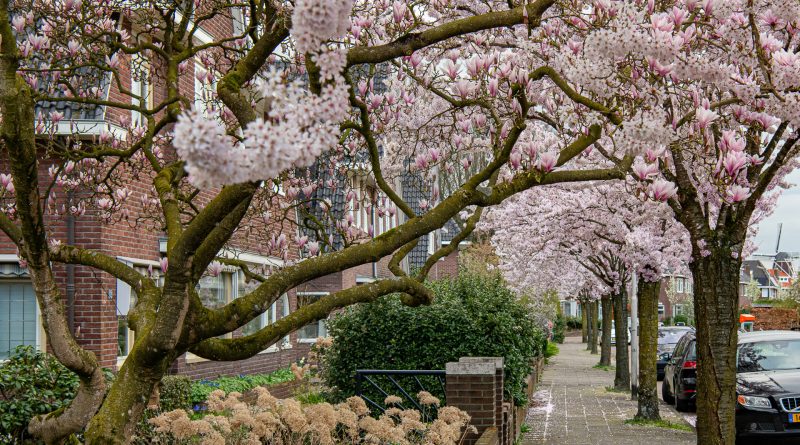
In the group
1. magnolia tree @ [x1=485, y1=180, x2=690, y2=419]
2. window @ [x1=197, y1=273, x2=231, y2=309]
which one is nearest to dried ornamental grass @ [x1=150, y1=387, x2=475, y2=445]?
magnolia tree @ [x1=485, y1=180, x2=690, y2=419]

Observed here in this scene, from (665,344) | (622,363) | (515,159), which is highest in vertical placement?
(515,159)

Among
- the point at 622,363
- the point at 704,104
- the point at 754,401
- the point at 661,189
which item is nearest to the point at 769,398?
the point at 754,401

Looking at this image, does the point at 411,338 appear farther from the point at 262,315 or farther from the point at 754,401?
the point at 262,315

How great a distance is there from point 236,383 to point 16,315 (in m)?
4.26

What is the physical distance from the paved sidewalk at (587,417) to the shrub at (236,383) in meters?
4.83

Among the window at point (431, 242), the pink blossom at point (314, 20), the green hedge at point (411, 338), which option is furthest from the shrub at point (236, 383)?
the window at point (431, 242)

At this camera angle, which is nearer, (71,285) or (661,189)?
(661,189)

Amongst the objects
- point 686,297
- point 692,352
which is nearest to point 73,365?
point 692,352

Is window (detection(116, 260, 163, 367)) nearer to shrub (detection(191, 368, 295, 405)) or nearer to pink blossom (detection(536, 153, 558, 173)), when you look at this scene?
shrub (detection(191, 368, 295, 405))

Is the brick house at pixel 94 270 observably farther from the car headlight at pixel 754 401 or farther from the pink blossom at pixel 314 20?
the pink blossom at pixel 314 20

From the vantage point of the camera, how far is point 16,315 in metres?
13.2

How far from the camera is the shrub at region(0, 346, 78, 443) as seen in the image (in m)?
9.12

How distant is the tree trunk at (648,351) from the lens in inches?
685

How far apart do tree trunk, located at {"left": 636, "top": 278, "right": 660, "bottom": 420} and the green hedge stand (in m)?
5.11
